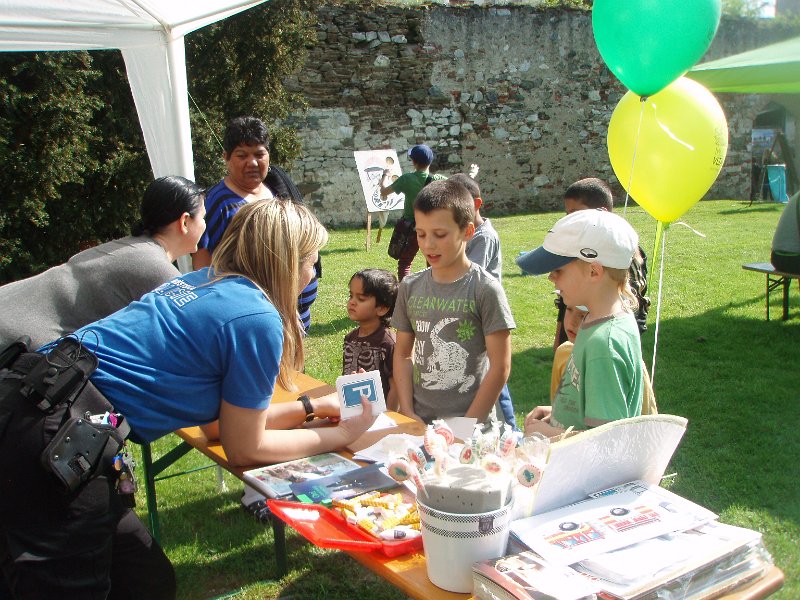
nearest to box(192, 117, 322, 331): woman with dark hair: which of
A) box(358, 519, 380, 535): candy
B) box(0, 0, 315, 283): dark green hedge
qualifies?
box(358, 519, 380, 535): candy

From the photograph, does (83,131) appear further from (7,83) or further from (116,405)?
(116,405)

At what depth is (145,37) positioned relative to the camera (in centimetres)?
404

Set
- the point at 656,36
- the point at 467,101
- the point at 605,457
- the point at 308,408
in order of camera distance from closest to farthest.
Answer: the point at 605,457, the point at 308,408, the point at 656,36, the point at 467,101

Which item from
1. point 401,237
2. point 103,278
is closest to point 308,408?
point 103,278

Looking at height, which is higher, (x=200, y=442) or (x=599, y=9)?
(x=599, y=9)

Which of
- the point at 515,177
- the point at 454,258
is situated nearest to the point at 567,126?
the point at 515,177

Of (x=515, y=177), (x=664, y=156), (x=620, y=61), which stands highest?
(x=620, y=61)

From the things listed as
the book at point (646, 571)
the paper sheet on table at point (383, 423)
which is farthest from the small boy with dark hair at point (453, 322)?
the book at point (646, 571)

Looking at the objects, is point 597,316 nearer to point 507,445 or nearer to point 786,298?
point 507,445

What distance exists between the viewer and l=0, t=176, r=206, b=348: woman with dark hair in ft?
8.31

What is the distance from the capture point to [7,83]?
6465 mm

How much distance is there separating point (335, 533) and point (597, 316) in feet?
3.04

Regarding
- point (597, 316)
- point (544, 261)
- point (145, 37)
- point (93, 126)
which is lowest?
point (597, 316)

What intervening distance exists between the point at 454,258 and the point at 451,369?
42 cm
